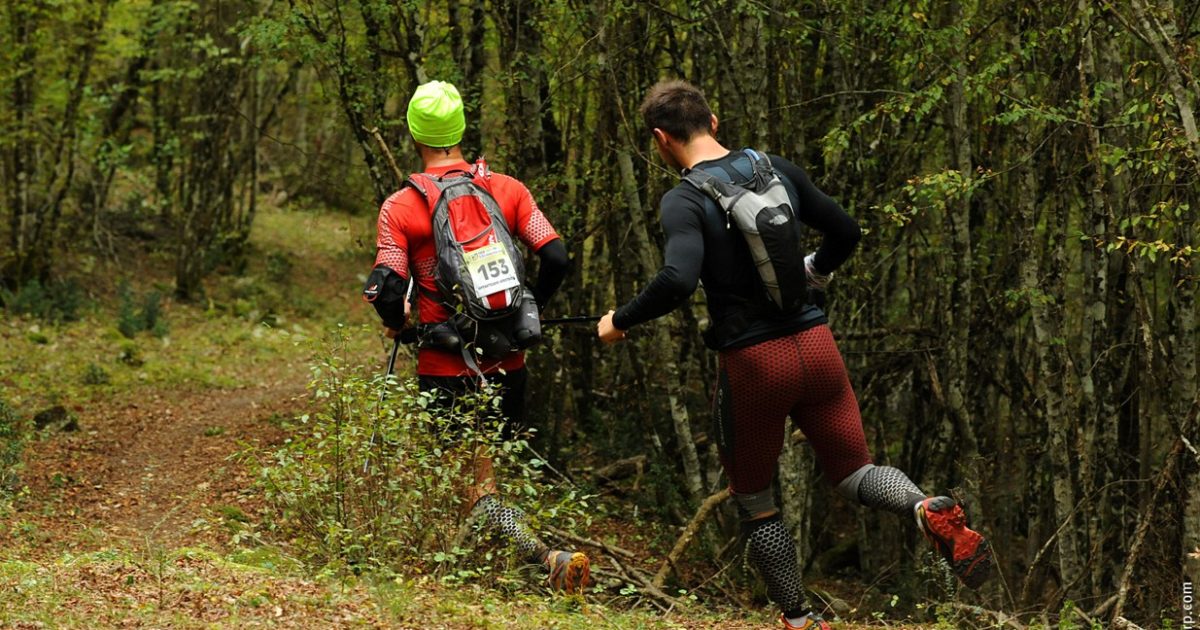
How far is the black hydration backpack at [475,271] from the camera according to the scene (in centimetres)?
553

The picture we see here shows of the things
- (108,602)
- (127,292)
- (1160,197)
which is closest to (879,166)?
(1160,197)

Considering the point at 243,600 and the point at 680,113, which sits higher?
the point at 680,113

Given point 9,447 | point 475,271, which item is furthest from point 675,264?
point 9,447

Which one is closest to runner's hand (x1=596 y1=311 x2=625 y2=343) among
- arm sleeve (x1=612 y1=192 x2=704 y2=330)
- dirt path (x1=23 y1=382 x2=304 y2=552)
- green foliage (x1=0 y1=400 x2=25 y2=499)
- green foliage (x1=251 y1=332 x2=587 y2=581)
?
arm sleeve (x1=612 y1=192 x2=704 y2=330)

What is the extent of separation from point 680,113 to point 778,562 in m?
1.84

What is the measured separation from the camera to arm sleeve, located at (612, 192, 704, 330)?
441 centimetres

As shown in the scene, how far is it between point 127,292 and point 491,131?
887 cm

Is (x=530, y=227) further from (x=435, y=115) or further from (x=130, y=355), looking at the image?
(x=130, y=355)

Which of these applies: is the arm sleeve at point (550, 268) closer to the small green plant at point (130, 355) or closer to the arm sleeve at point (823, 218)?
the arm sleeve at point (823, 218)

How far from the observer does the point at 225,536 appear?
730 centimetres

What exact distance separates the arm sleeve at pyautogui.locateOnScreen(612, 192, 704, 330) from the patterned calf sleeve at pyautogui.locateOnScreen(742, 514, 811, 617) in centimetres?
105

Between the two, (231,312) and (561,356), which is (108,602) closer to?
(561,356)

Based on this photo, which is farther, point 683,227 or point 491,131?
point 491,131

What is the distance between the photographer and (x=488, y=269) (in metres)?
5.54
